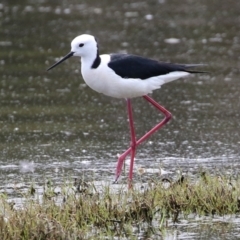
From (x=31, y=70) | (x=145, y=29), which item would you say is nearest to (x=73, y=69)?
(x=31, y=70)

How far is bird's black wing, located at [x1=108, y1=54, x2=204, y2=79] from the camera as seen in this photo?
702cm

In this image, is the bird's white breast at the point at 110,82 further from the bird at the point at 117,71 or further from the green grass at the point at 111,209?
the green grass at the point at 111,209

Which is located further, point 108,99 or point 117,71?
point 108,99

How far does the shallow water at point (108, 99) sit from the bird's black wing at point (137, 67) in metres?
0.85

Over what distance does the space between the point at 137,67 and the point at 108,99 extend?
3.67m

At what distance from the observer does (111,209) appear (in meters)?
5.91

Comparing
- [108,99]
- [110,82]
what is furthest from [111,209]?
[108,99]

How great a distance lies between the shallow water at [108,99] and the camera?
7.93 m

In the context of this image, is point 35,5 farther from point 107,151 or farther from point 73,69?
point 107,151

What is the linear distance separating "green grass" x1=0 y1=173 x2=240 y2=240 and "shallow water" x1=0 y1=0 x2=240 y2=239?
80cm

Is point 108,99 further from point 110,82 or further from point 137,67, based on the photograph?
point 110,82

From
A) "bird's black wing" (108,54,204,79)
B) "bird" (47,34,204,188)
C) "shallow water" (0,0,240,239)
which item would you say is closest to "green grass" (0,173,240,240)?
"bird" (47,34,204,188)

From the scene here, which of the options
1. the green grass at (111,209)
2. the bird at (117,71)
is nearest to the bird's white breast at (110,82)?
the bird at (117,71)

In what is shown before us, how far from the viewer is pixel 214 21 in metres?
16.5
